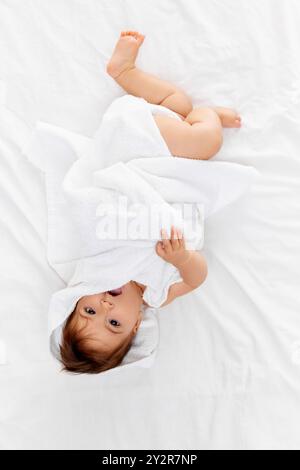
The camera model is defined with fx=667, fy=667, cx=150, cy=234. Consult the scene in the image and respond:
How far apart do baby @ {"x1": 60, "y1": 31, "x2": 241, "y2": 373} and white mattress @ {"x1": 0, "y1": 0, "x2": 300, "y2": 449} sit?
0.13 ft

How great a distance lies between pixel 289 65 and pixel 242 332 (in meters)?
0.59

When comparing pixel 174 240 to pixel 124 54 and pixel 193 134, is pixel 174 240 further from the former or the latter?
pixel 124 54

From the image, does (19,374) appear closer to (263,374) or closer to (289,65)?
(263,374)

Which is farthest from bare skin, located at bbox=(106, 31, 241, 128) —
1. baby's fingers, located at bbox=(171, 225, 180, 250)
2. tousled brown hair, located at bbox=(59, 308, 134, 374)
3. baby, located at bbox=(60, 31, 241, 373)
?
tousled brown hair, located at bbox=(59, 308, 134, 374)

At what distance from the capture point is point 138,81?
146 cm

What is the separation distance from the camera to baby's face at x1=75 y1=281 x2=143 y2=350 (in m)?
1.36

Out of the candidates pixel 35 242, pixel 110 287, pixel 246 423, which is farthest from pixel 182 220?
pixel 246 423

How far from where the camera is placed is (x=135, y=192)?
1369 mm

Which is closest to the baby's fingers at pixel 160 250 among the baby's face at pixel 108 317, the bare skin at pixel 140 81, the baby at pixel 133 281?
the baby at pixel 133 281

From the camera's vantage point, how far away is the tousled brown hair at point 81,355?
4.46 ft

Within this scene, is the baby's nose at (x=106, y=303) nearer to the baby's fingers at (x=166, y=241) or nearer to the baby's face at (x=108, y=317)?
the baby's face at (x=108, y=317)

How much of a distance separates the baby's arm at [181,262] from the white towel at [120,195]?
0.02m

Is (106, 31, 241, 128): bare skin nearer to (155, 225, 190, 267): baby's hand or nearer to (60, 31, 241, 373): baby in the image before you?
(60, 31, 241, 373): baby
